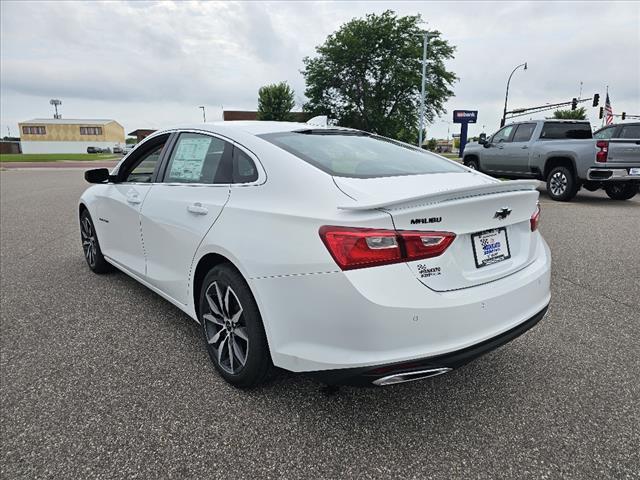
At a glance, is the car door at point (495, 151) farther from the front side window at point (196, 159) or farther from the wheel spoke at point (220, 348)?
the wheel spoke at point (220, 348)

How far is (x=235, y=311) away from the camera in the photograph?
2488mm

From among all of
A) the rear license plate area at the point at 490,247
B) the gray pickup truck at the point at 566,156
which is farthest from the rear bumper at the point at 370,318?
the gray pickup truck at the point at 566,156

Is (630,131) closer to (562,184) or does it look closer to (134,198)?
(562,184)

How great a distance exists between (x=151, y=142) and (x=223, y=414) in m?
2.34

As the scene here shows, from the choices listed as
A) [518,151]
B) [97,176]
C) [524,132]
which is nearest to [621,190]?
[518,151]

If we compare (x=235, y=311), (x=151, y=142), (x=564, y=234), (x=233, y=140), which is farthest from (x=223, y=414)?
(x=564, y=234)

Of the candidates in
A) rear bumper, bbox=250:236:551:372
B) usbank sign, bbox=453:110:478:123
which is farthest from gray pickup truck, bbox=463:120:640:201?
usbank sign, bbox=453:110:478:123

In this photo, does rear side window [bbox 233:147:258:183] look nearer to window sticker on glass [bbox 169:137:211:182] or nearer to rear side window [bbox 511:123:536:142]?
window sticker on glass [bbox 169:137:211:182]

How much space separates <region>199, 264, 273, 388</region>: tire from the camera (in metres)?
2.31

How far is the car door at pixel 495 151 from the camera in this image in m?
12.4

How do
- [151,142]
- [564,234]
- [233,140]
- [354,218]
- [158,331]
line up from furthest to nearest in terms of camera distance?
[564,234] < [151,142] < [158,331] < [233,140] < [354,218]

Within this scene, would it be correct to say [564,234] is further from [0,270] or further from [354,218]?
[0,270]

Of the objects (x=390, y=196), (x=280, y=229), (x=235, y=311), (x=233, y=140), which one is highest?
(x=233, y=140)

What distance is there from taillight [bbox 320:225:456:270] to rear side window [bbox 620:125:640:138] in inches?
475
